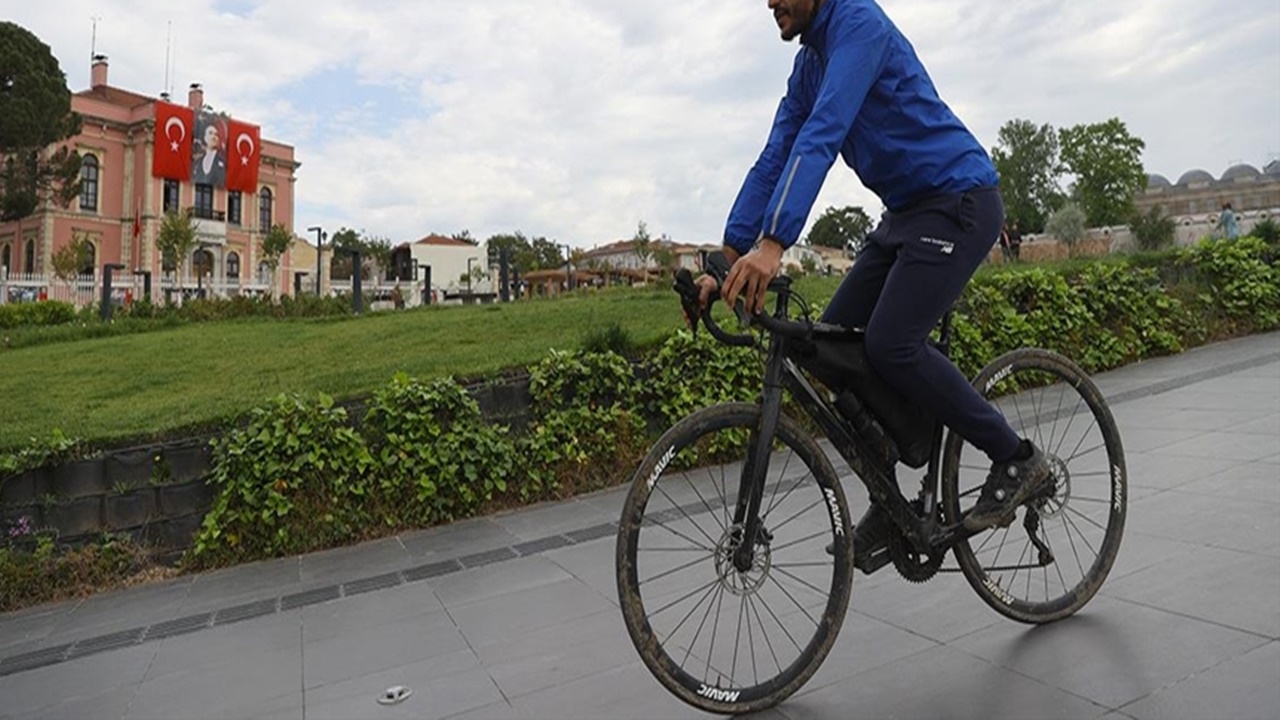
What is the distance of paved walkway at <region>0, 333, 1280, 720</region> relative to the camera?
2197 mm

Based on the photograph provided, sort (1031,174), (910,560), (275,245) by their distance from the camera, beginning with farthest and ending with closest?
(1031,174)
(275,245)
(910,560)

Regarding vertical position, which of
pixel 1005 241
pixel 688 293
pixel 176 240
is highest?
pixel 176 240

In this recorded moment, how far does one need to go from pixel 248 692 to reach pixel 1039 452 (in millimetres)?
2590

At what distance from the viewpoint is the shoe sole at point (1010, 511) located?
2408 mm

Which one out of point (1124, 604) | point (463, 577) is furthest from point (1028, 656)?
point (463, 577)

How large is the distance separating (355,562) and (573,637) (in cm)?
184

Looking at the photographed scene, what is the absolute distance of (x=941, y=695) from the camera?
2.17 m

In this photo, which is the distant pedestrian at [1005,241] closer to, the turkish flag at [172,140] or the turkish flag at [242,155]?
the turkish flag at [172,140]

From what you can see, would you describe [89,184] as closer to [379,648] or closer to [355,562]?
[355,562]

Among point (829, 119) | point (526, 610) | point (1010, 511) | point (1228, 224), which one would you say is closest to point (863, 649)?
point (1010, 511)

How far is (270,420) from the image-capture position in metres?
4.66

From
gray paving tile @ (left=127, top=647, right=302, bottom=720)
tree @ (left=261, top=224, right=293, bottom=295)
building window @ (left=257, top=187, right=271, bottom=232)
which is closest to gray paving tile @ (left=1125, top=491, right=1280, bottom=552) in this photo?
gray paving tile @ (left=127, top=647, right=302, bottom=720)

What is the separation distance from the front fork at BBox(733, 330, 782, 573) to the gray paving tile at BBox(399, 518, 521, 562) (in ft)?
7.83

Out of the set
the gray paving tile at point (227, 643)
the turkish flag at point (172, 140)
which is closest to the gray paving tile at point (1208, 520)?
the gray paving tile at point (227, 643)
